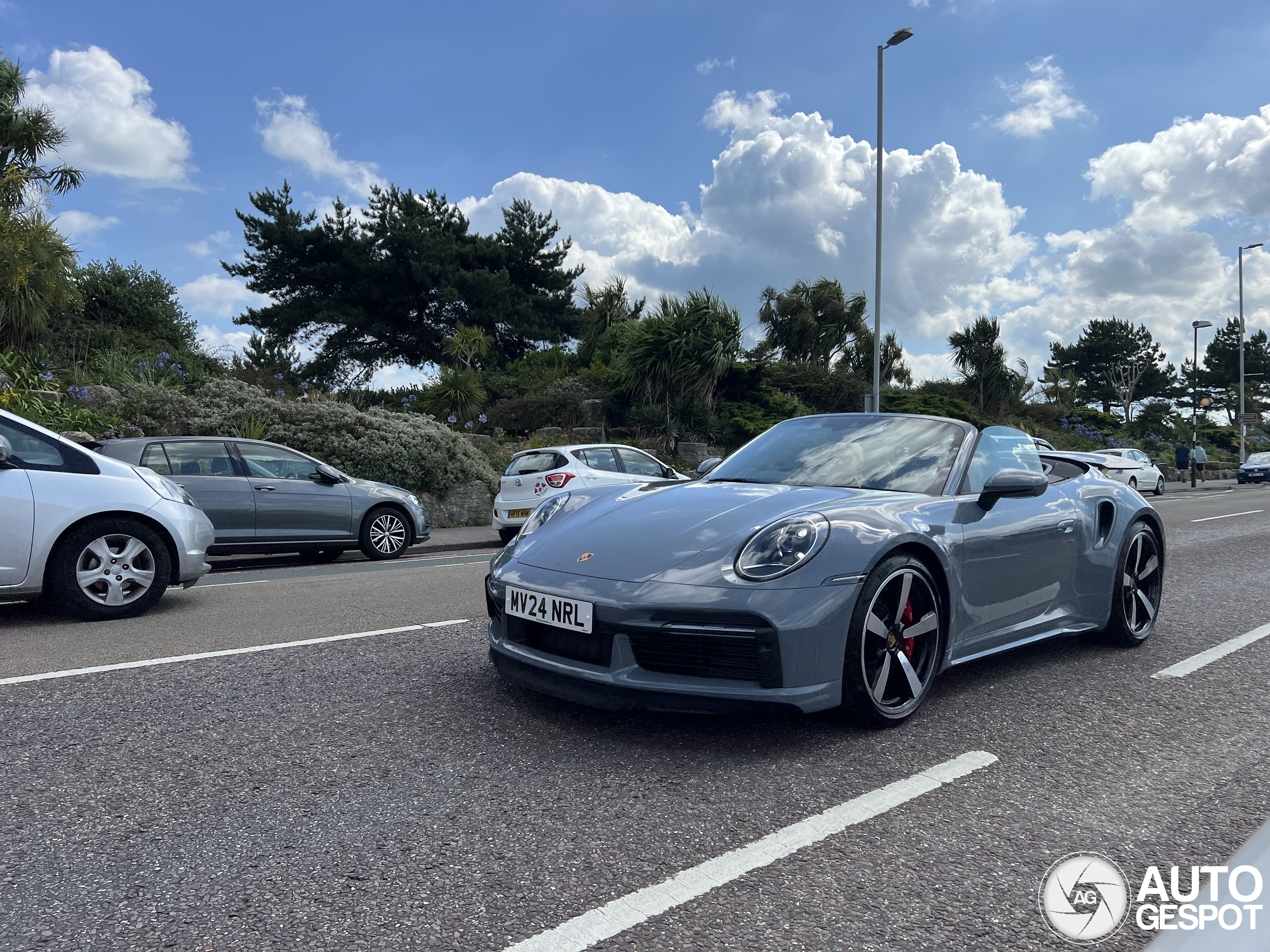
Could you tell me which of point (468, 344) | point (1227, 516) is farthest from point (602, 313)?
point (1227, 516)

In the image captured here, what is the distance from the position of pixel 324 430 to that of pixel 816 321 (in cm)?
2434

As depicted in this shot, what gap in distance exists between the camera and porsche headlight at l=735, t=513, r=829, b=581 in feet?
11.4

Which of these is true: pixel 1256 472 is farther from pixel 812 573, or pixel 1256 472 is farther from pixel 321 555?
pixel 812 573

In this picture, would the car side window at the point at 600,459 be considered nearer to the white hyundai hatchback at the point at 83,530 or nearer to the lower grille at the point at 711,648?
the white hyundai hatchback at the point at 83,530

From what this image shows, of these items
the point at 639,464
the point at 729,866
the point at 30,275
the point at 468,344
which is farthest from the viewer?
the point at 468,344

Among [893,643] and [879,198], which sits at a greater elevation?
[879,198]

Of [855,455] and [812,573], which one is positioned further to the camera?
[855,455]

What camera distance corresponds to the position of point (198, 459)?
Answer: 10.1 meters

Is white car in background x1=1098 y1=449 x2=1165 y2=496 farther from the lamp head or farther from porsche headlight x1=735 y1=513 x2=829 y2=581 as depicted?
porsche headlight x1=735 y1=513 x2=829 y2=581

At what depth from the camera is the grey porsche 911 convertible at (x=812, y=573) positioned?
3375 millimetres

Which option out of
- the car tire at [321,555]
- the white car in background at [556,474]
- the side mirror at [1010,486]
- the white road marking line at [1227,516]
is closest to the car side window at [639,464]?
the white car in background at [556,474]

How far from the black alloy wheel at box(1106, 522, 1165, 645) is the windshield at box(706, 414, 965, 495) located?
55.0 inches

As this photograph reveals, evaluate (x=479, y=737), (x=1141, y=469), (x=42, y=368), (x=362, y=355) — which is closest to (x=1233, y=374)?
(x=1141, y=469)

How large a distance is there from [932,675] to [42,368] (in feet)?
59.4
